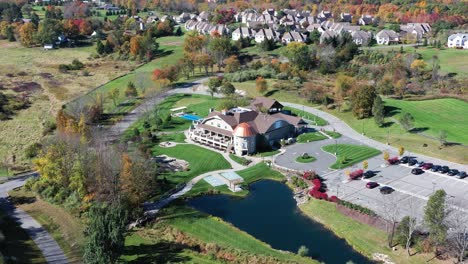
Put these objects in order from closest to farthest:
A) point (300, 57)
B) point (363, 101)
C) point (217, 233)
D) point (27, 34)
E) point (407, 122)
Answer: point (217, 233)
point (407, 122)
point (363, 101)
point (300, 57)
point (27, 34)

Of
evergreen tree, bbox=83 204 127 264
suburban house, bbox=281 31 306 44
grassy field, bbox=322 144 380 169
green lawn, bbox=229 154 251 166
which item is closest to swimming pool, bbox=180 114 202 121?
green lawn, bbox=229 154 251 166

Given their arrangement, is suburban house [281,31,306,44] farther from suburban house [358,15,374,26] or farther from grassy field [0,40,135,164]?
grassy field [0,40,135,164]

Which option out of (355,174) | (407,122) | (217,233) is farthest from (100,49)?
(217,233)

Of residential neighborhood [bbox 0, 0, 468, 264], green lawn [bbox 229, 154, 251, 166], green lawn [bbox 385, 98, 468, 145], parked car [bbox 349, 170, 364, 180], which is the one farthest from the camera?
green lawn [bbox 385, 98, 468, 145]

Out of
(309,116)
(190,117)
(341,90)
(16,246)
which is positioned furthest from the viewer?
(341,90)

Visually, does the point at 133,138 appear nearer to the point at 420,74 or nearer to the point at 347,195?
the point at 347,195

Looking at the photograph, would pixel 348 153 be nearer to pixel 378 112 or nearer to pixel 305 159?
pixel 305 159

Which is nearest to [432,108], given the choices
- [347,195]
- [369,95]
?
[369,95]
